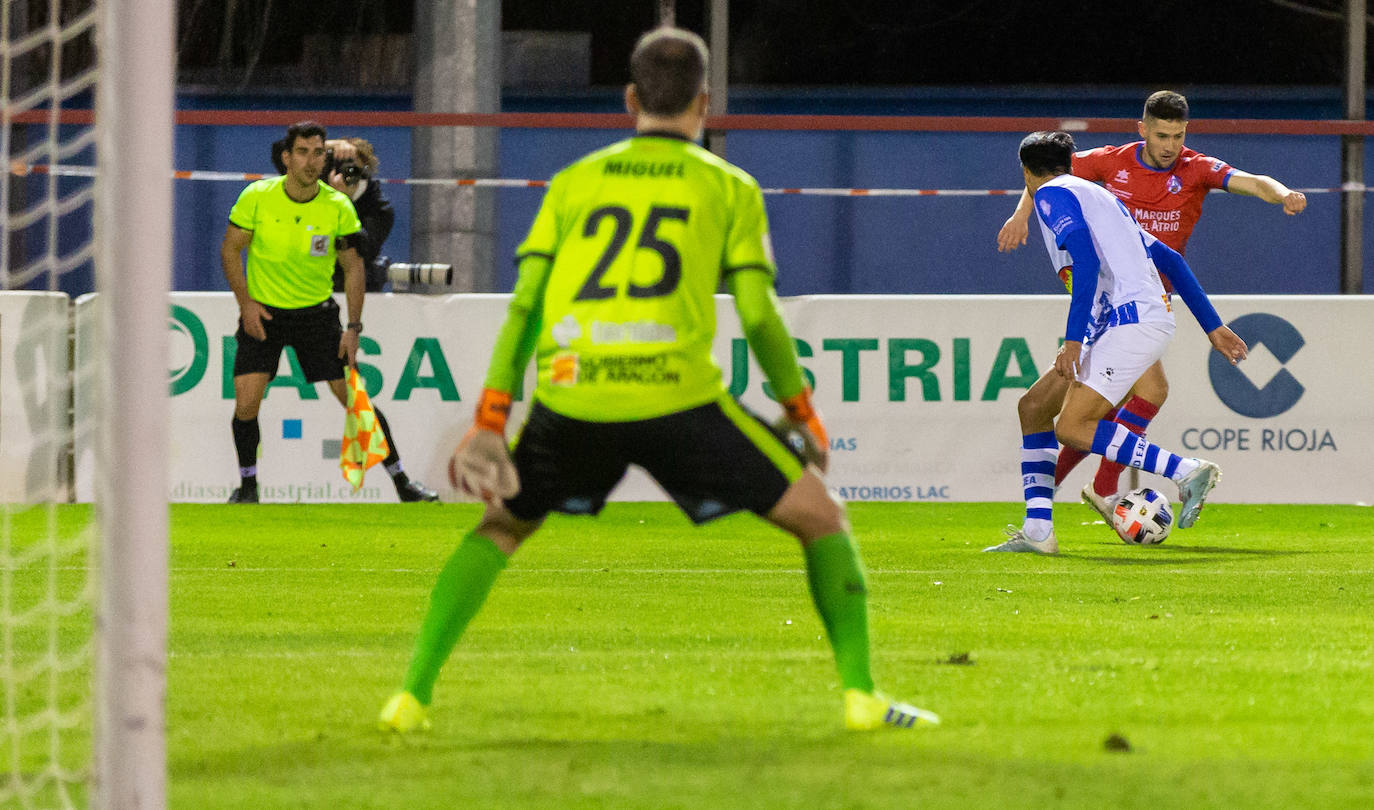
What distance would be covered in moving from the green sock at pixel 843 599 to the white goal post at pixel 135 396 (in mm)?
1536

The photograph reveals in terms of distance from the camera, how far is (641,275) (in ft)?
14.1

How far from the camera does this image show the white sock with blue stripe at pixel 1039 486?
902 cm

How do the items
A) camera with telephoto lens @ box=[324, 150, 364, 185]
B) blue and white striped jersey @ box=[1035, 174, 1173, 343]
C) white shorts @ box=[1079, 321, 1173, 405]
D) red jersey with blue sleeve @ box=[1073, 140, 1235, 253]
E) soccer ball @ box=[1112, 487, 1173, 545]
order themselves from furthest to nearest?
1. camera with telephoto lens @ box=[324, 150, 364, 185]
2. red jersey with blue sleeve @ box=[1073, 140, 1235, 253]
3. soccer ball @ box=[1112, 487, 1173, 545]
4. white shorts @ box=[1079, 321, 1173, 405]
5. blue and white striped jersey @ box=[1035, 174, 1173, 343]

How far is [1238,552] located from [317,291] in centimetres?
523

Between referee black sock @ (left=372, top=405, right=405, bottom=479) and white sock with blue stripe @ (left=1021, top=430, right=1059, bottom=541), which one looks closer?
white sock with blue stripe @ (left=1021, top=430, right=1059, bottom=541)

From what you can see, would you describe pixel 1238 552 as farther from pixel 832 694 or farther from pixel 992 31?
pixel 992 31

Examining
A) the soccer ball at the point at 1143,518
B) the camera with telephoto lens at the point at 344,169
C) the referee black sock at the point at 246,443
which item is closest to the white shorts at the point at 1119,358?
the soccer ball at the point at 1143,518

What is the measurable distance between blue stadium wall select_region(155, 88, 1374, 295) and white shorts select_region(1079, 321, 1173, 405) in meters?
8.56

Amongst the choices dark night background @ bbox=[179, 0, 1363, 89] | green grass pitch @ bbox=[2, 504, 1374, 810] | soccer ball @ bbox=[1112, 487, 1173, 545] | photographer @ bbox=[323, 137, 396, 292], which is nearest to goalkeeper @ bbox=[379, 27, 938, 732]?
green grass pitch @ bbox=[2, 504, 1374, 810]

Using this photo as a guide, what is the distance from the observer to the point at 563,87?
19.6 meters

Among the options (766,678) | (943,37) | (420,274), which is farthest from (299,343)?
(943,37)

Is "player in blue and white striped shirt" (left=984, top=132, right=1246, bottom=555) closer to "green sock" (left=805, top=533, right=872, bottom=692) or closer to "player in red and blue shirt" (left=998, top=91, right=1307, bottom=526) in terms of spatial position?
"player in red and blue shirt" (left=998, top=91, right=1307, bottom=526)

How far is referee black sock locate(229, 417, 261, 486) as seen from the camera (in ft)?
37.8

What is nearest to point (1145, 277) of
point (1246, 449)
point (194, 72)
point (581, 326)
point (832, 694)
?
point (1246, 449)
